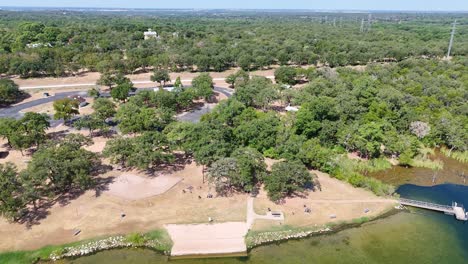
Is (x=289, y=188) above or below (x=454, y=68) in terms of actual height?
below

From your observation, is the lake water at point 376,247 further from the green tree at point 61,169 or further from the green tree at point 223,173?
the green tree at point 61,169

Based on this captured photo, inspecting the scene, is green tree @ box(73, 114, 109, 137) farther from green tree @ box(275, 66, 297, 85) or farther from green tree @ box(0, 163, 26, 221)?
green tree @ box(275, 66, 297, 85)

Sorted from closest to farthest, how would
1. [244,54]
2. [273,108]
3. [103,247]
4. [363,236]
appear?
[103,247] < [363,236] < [273,108] < [244,54]

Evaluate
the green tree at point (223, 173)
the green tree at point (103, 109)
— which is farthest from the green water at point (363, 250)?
the green tree at point (103, 109)

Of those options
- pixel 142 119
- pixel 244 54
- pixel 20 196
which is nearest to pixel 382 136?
pixel 142 119

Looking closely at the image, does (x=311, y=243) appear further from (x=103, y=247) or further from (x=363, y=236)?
(x=103, y=247)

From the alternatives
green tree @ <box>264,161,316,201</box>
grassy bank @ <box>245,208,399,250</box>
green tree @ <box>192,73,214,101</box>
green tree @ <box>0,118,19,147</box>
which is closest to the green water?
grassy bank @ <box>245,208,399,250</box>
